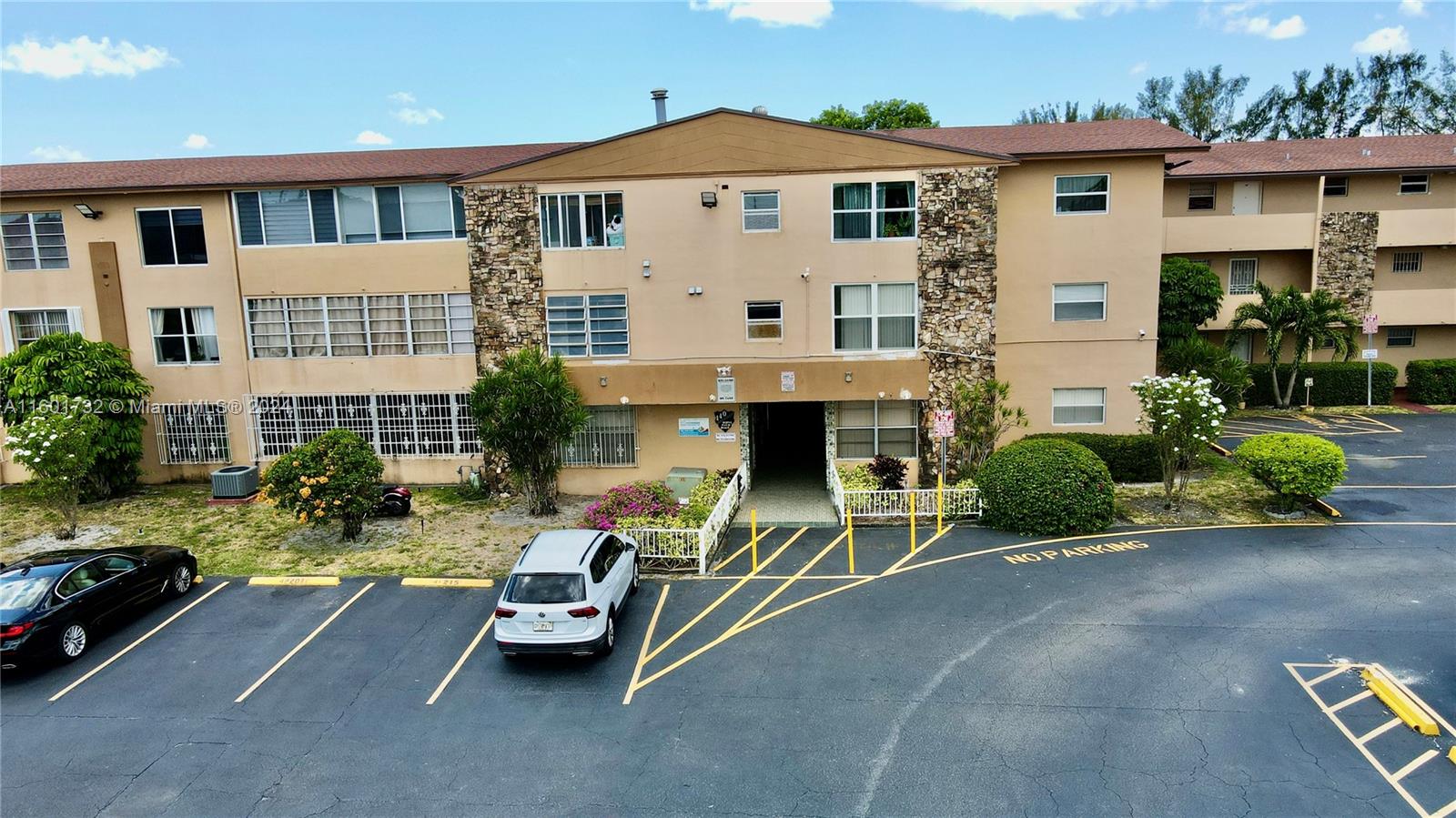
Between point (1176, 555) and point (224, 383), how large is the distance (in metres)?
25.3

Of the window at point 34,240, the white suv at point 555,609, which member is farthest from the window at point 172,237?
the white suv at point 555,609

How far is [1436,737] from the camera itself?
31.1ft

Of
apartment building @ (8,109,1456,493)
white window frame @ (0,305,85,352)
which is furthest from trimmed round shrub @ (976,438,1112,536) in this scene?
white window frame @ (0,305,85,352)

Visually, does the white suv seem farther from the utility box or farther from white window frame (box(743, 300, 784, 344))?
white window frame (box(743, 300, 784, 344))

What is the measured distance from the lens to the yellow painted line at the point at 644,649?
11.1 meters

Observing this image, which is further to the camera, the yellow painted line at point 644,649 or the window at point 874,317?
the window at point 874,317

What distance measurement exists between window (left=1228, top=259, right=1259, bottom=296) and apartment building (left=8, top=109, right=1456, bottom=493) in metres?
12.7

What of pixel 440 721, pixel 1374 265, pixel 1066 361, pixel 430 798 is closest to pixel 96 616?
pixel 440 721

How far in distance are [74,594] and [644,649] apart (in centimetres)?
945

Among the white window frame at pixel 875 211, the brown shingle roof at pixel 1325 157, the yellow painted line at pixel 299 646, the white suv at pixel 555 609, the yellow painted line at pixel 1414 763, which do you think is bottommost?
the yellow painted line at pixel 1414 763

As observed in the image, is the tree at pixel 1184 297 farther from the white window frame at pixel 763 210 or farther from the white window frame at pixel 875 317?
the white window frame at pixel 763 210

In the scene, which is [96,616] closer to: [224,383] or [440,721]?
[440,721]

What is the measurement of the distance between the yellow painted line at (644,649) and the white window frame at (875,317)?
8.85 metres

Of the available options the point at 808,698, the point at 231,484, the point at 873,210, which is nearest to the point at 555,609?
the point at 808,698
